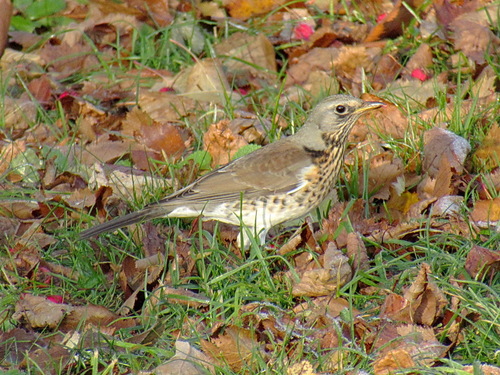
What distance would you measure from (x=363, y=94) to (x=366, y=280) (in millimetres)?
2188

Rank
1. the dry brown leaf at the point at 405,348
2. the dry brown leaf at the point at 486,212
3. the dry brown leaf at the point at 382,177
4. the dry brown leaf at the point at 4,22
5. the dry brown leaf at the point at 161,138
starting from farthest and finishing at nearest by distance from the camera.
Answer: the dry brown leaf at the point at 4,22 < the dry brown leaf at the point at 161,138 < the dry brown leaf at the point at 382,177 < the dry brown leaf at the point at 486,212 < the dry brown leaf at the point at 405,348

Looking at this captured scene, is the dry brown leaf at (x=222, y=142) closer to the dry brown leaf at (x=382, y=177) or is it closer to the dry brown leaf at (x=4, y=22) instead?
the dry brown leaf at (x=382, y=177)

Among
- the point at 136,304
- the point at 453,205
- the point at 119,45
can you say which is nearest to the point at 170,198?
the point at 136,304

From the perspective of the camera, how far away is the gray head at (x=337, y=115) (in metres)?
5.11

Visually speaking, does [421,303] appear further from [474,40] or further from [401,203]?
[474,40]

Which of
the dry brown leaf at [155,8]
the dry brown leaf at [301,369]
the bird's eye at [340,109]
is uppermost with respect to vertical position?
the bird's eye at [340,109]

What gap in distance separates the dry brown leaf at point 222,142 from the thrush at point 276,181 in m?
0.46

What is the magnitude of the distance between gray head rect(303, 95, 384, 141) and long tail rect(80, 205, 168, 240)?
3.75 feet

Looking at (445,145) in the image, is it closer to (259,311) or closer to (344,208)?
(344,208)

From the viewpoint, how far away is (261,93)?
646cm

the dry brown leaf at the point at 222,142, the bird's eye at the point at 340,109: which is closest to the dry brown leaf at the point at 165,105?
the dry brown leaf at the point at 222,142

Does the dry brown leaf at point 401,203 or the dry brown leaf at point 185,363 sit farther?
the dry brown leaf at point 401,203

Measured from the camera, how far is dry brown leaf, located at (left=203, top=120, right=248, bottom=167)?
5.64m

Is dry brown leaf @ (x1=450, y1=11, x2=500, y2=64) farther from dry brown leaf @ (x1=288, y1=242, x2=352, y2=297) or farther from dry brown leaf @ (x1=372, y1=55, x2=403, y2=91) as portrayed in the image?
dry brown leaf @ (x1=288, y1=242, x2=352, y2=297)
